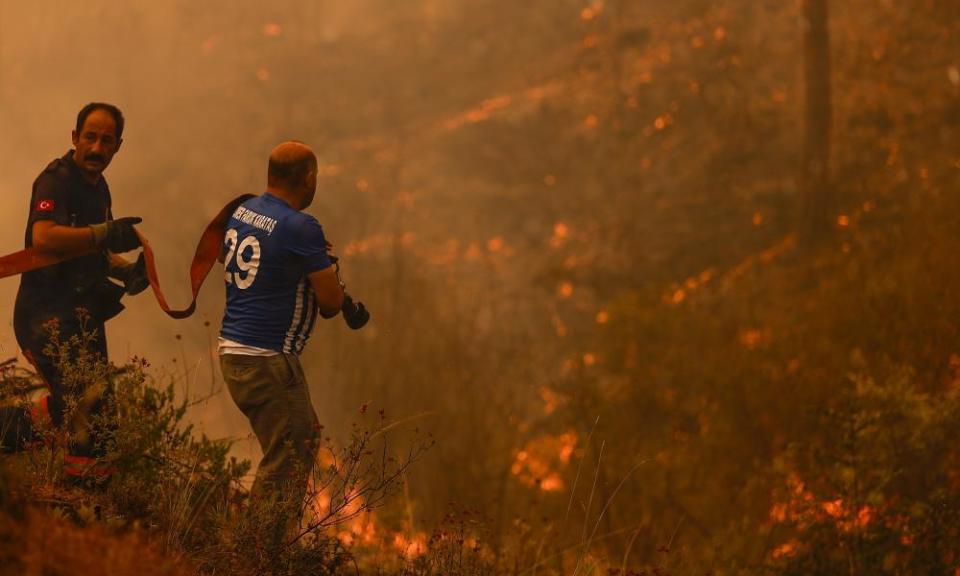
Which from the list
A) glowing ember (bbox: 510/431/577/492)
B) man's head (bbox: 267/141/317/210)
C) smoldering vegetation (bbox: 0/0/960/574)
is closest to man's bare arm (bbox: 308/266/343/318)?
man's head (bbox: 267/141/317/210)

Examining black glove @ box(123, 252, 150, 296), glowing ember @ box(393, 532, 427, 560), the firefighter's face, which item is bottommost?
glowing ember @ box(393, 532, 427, 560)

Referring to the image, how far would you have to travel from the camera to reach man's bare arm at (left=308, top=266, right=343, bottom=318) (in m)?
4.31

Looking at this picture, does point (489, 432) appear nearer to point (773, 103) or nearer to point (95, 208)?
point (95, 208)

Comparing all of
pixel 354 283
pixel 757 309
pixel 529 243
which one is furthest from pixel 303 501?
pixel 529 243

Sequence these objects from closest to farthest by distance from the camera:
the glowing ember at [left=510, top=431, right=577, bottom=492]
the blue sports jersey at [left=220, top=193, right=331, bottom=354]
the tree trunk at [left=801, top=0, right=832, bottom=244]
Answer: the blue sports jersey at [left=220, top=193, right=331, bottom=354], the glowing ember at [left=510, top=431, right=577, bottom=492], the tree trunk at [left=801, top=0, right=832, bottom=244]

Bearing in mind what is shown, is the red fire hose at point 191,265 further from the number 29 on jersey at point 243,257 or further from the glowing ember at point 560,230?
the glowing ember at point 560,230

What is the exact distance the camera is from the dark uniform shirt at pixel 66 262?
4445mm

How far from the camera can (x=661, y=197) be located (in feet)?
69.5

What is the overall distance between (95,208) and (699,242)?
52.9ft

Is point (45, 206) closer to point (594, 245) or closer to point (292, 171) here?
point (292, 171)

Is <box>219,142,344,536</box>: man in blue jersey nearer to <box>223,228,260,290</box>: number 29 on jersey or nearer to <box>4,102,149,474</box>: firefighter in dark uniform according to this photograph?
<box>223,228,260,290</box>: number 29 on jersey

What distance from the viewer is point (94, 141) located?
179 inches

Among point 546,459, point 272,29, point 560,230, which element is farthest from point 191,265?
point 272,29

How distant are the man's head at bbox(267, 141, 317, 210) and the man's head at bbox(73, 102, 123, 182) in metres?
0.76
